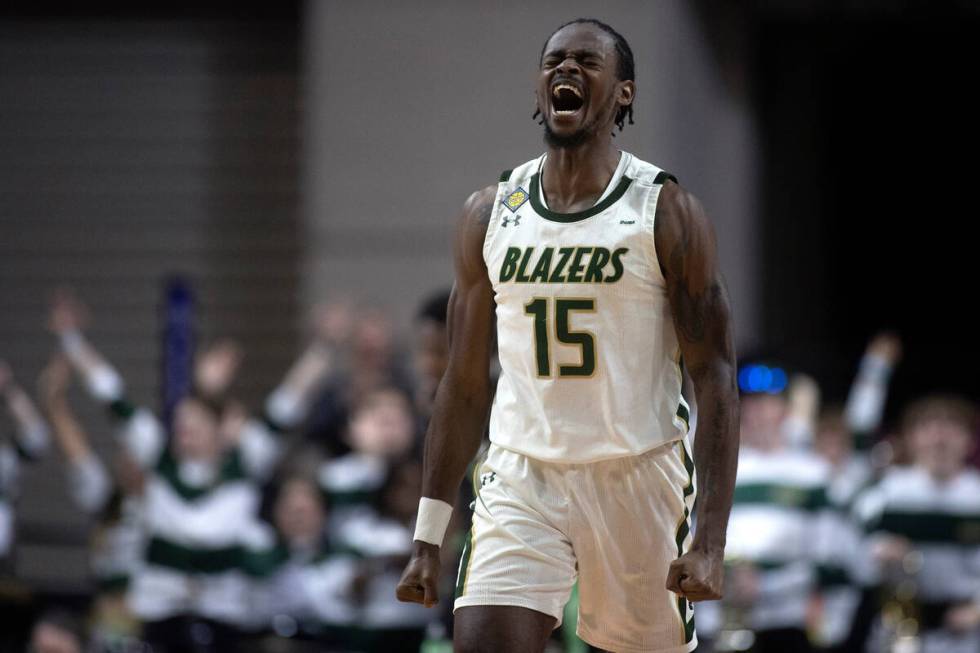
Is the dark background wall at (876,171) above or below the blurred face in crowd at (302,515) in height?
above

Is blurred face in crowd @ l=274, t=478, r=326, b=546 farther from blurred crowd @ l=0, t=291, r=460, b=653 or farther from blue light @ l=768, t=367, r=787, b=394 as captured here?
blue light @ l=768, t=367, r=787, b=394

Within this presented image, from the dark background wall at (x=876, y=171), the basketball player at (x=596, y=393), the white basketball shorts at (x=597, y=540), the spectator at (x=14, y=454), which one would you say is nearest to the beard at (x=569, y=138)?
the basketball player at (x=596, y=393)

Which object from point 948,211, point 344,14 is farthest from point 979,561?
point 948,211

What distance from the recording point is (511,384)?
4938mm

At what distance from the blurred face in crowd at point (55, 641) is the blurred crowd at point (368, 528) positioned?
0.01m

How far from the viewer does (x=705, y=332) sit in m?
4.77

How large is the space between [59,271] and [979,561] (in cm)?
823

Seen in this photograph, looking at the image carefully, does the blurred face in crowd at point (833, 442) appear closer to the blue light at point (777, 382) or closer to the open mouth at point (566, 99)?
the blue light at point (777, 382)

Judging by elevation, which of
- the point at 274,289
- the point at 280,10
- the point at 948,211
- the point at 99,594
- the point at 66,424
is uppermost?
the point at 280,10

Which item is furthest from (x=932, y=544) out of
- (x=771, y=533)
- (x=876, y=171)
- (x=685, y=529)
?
(x=876, y=171)

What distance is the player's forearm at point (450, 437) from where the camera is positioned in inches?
199

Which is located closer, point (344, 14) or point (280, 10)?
point (344, 14)

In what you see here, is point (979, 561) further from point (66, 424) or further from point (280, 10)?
point (280, 10)

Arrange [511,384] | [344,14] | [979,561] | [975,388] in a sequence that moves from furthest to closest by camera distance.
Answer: [975,388], [344,14], [979,561], [511,384]
